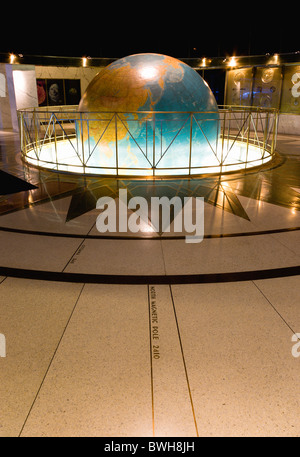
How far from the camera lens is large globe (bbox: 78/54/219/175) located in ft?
29.4

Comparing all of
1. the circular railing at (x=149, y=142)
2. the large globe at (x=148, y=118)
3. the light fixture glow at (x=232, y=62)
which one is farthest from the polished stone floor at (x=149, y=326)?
the light fixture glow at (x=232, y=62)

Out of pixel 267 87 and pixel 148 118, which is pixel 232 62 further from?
pixel 148 118

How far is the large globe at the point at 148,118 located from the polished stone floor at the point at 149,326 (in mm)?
3248

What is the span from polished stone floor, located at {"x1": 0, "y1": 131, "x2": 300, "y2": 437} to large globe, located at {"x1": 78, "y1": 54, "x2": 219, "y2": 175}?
10.7ft

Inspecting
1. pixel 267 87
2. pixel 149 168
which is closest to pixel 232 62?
pixel 267 87

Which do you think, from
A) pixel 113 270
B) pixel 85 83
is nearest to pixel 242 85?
pixel 85 83

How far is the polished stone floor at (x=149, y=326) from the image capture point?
97.4 inches

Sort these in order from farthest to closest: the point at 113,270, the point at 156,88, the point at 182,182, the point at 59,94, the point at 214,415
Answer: the point at 59,94 → the point at 156,88 → the point at 182,182 → the point at 113,270 → the point at 214,415

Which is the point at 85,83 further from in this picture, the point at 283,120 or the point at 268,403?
the point at 268,403

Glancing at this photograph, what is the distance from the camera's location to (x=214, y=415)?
8.05 feet

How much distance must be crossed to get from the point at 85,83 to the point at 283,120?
14.0m

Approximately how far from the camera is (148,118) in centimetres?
888

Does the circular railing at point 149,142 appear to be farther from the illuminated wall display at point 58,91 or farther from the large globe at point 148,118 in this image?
the illuminated wall display at point 58,91
